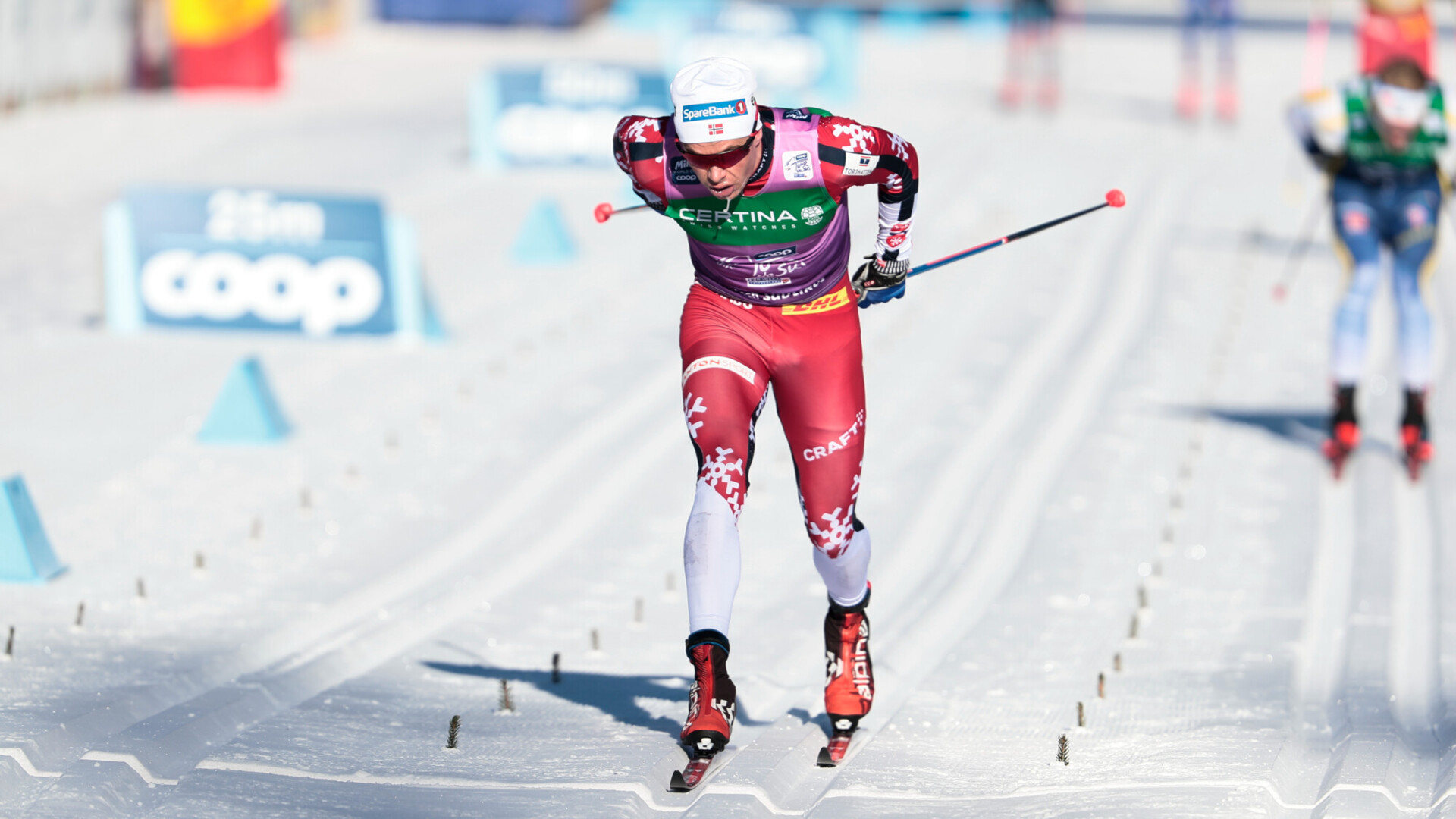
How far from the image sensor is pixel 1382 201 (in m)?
9.02

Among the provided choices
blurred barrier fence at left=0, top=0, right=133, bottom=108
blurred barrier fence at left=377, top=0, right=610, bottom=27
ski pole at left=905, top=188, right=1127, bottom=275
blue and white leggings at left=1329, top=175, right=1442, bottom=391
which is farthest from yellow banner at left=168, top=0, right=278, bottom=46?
ski pole at left=905, top=188, right=1127, bottom=275

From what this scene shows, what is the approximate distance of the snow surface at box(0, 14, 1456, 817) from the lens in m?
5.09

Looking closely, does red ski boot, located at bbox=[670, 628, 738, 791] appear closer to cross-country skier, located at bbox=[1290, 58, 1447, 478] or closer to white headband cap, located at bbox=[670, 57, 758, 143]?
white headband cap, located at bbox=[670, 57, 758, 143]

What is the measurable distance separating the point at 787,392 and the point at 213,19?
17.6 meters

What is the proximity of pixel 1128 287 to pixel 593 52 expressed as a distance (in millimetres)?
14317

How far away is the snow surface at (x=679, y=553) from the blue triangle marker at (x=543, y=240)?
390 millimetres

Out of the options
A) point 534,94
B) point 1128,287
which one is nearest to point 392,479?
point 1128,287

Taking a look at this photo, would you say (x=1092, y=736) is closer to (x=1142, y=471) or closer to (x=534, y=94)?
(x=1142, y=471)

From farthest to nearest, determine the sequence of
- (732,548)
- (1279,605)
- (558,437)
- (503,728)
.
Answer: (558,437), (1279,605), (503,728), (732,548)

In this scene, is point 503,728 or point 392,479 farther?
point 392,479

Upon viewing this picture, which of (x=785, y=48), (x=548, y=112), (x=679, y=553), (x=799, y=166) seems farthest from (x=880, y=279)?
(x=785, y=48)

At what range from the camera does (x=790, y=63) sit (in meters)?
20.5

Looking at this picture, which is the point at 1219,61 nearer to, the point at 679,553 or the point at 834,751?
the point at 679,553

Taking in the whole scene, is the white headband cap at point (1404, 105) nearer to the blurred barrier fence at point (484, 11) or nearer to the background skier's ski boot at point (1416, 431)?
the background skier's ski boot at point (1416, 431)
